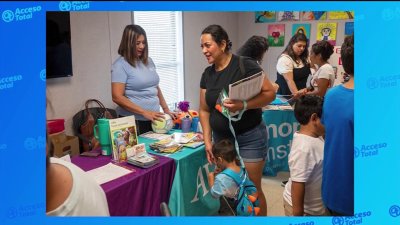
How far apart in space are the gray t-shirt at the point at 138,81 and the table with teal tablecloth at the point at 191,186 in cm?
18

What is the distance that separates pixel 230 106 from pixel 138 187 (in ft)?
1.42

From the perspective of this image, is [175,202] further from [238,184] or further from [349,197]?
[349,197]

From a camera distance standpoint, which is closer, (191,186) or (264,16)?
(264,16)

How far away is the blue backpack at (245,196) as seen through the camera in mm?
1005

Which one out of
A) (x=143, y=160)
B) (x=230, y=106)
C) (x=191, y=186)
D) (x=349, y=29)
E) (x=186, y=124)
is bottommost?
(x=191, y=186)

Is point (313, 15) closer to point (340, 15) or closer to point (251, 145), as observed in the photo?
point (340, 15)

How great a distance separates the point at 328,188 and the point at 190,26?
64 cm

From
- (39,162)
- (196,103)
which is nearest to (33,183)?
(39,162)

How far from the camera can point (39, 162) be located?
2.96 ft

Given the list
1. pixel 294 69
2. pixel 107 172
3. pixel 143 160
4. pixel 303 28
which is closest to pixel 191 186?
pixel 143 160

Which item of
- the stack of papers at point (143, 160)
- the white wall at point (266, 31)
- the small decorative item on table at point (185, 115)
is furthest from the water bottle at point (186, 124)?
the white wall at point (266, 31)

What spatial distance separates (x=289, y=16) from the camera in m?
0.96

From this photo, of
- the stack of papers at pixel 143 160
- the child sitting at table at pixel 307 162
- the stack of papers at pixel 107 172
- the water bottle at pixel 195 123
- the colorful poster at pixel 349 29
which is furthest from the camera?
the water bottle at pixel 195 123

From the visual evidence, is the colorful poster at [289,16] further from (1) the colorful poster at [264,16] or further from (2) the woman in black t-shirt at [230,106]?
(2) the woman in black t-shirt at [230,106]
